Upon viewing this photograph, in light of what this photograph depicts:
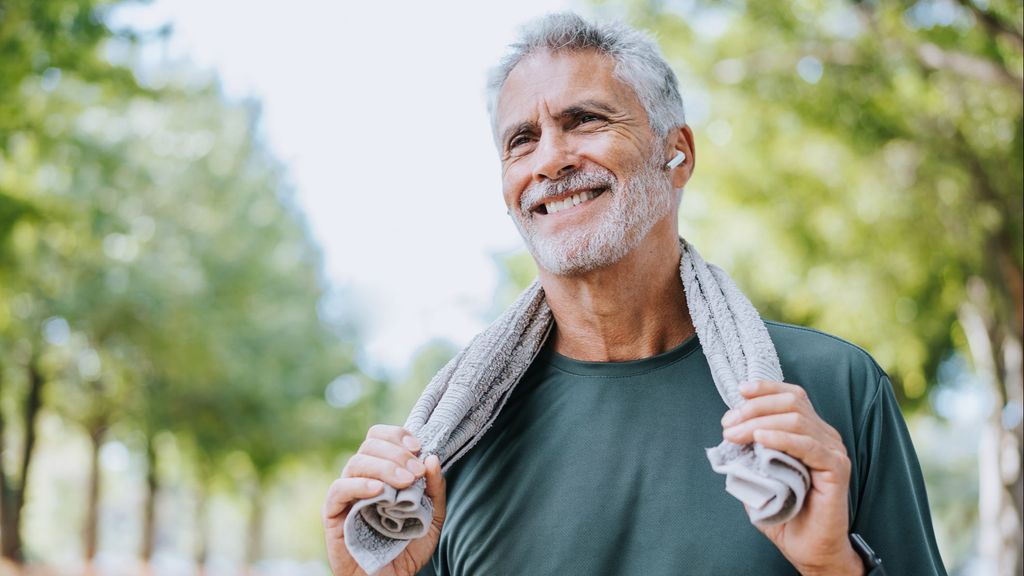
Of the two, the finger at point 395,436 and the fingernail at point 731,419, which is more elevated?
the finger at point 395,436

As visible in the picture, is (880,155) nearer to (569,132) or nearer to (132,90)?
(132,90)

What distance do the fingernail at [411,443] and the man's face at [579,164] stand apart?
0.53 meters

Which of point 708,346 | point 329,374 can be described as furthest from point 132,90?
point 329,374

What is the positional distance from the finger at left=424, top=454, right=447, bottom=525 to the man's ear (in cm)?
95

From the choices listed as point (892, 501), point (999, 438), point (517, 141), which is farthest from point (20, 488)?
point (892, 501)

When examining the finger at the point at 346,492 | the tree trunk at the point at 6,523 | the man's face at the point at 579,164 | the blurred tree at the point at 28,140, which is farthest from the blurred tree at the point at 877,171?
the tree trunk at the point at 6,523

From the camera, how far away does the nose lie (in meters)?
2.36

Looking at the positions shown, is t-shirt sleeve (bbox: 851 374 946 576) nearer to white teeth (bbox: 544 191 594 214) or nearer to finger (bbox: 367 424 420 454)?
white teeth (bbox: 544 191 594 214)

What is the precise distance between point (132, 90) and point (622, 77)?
9.33m

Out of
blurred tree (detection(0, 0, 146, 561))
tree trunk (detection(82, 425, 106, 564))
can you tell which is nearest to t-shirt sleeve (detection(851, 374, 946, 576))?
blurred tree (detection(0, 0, 146, 561))

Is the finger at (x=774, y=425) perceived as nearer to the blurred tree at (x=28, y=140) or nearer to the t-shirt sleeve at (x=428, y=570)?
the t-shirt sleeve at (x=428, y=570)

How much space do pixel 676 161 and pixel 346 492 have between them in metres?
1.16

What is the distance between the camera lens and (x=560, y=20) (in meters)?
2.48

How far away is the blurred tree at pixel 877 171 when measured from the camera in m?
11.0
